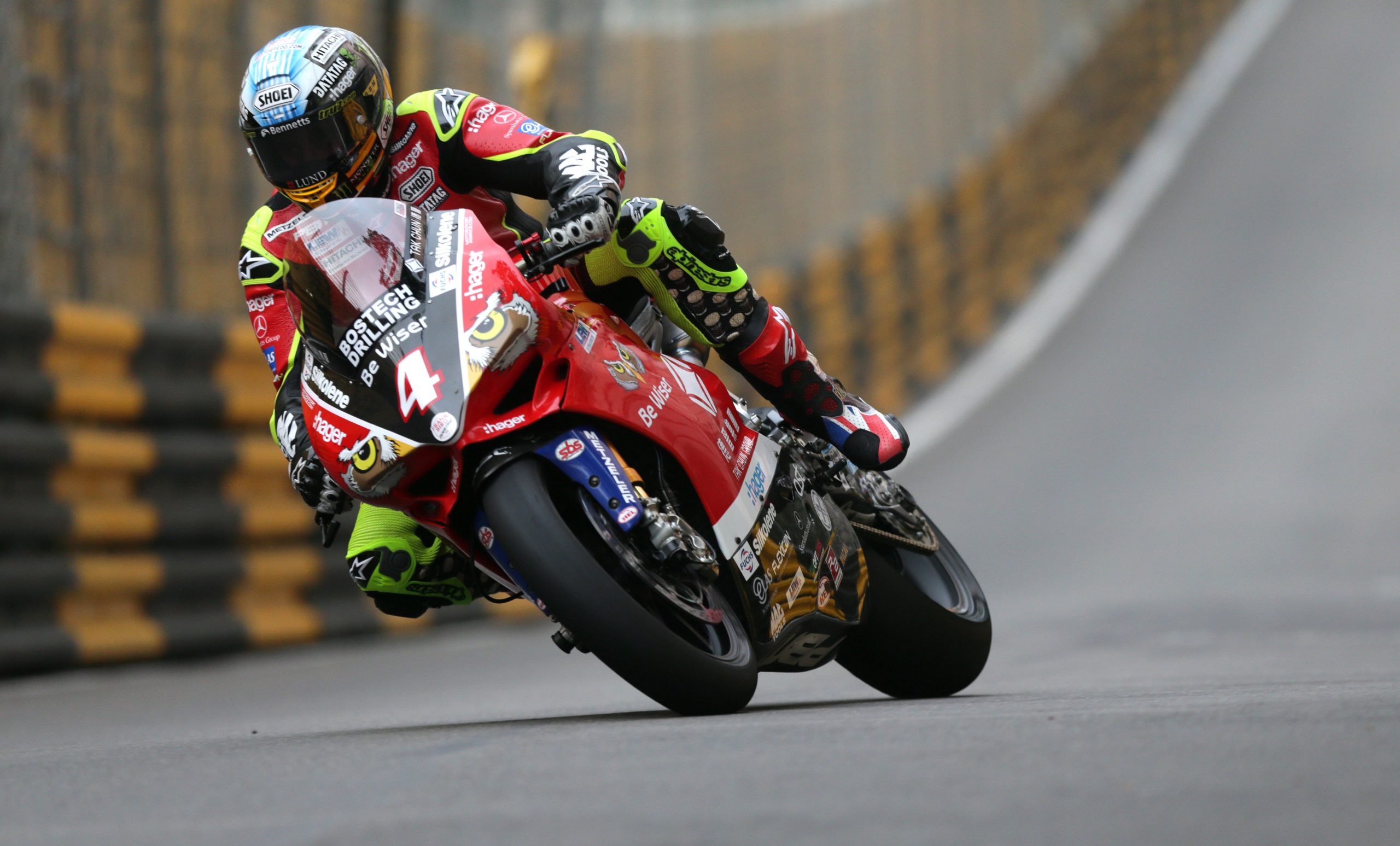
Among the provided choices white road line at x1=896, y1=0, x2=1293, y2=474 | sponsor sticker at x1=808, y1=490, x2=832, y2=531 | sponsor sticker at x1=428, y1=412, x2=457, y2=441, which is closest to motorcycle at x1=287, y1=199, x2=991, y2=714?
sponsor sticker at x1=428, y1=412, x2=457, y2=441

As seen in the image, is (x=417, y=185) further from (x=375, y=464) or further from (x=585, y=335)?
(x=375, y=464)

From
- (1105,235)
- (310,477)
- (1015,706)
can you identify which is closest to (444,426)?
(310,477)

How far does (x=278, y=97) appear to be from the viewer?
13.5 feet

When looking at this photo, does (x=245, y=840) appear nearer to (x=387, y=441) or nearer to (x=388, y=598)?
(x=387, y=441)

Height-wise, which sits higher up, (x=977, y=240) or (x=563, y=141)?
(x=563, y=141)

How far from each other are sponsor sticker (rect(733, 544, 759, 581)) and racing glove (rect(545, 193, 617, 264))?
719 mm

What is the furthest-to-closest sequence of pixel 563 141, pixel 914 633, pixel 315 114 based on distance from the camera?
pixel 914 633
pixel 563 141
pixel 315 114

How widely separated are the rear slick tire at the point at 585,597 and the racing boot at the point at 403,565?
54 cm

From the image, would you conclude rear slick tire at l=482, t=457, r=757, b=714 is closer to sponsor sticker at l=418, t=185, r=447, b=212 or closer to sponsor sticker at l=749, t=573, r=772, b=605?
Result: sponsor sticker at l=749, t=573, r=772, b=605

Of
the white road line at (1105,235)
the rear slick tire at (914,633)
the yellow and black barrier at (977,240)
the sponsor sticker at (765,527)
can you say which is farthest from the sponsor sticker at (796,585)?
the white road line at (1105,235)

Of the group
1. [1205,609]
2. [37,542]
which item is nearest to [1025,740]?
[37,542]

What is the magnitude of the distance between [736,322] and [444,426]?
1.03m

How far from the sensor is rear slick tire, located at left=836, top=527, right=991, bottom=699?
480 centimetres

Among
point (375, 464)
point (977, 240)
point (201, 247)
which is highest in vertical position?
point (375, 464)
